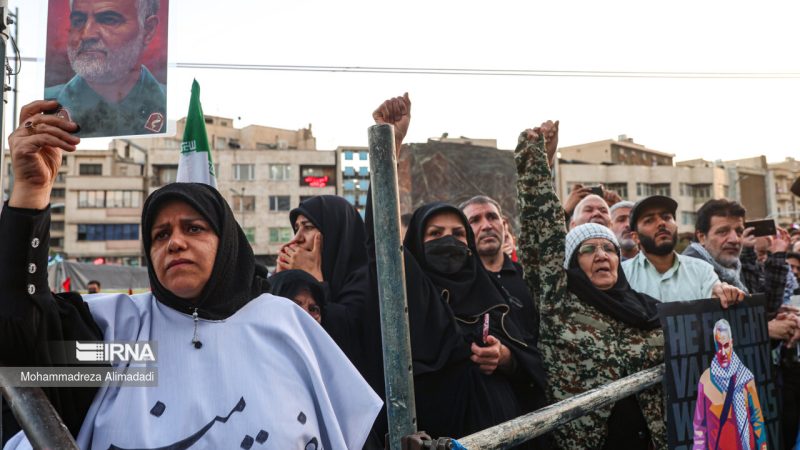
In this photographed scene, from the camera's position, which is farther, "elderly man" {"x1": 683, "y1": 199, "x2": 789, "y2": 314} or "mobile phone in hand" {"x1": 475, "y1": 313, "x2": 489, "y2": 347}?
"elderly man" {"x1": 683, "y1": 199, "x2": 789, "y2": 314}

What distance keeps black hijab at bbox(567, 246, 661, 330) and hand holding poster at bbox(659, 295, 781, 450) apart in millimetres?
136

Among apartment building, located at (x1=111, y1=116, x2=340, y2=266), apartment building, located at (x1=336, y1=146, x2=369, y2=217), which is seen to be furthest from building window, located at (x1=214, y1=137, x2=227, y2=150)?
apartment building, located at (x1=336, y1=146, x2=369, y2=217)

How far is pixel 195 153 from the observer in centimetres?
293

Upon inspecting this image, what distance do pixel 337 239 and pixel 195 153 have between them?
2.88 ft

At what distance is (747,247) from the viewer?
17.4ft

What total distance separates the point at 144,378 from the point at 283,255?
5.44 feet

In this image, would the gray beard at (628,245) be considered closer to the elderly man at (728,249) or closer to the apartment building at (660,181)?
the elderly man at (728,249)

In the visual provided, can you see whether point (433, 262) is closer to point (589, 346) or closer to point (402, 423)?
point (589, 346)

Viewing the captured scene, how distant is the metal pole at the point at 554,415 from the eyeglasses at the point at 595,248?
601mm

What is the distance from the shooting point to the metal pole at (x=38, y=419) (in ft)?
4.48

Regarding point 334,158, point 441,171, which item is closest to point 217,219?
point 441,171

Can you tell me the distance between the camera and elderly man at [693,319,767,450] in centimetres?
306

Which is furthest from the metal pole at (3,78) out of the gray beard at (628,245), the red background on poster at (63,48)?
the gray beard at (628,245)

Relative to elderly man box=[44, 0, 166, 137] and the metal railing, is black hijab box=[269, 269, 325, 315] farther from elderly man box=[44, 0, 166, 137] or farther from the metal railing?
elderly man box=[44, 0, 166, 137]
